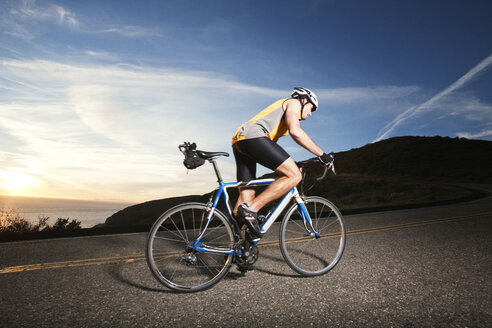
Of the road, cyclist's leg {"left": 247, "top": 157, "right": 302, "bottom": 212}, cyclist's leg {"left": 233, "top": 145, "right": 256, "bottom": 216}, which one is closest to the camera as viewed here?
the road

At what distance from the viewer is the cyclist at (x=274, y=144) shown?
328 cm

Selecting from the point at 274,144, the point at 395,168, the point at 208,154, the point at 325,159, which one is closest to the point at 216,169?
the point at 208,154

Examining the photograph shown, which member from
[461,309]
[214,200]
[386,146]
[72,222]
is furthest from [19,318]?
[386,146]

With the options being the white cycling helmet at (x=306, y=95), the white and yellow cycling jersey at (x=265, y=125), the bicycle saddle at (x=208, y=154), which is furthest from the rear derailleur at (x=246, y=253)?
the white cycling helmet at (x=306, y=95)

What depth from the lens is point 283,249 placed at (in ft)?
11.1

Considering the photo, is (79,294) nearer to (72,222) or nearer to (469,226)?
(469,226)

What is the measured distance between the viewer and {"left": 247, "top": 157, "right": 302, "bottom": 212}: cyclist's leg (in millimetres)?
3328

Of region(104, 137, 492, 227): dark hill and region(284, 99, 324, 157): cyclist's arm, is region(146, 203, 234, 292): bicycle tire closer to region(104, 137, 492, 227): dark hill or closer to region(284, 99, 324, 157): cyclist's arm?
region(284, 99, 324, 157): cyclist's arm

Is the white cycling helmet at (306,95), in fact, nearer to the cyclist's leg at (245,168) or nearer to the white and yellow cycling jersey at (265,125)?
the white and yellow cycling jersey at (265,125)

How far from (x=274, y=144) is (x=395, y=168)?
62798 mm

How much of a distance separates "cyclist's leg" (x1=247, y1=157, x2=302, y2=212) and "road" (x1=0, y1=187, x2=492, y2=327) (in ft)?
2.96

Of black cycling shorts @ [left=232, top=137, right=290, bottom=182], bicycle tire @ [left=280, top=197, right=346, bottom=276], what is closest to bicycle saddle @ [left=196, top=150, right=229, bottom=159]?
black cycling shorts @ [left=232, top=137, right=290, bottom=182]

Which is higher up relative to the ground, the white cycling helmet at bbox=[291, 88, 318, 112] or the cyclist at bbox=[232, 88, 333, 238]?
the white cycling helmet at bbox=[291, 88, 318, 112]

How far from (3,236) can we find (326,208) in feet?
20.9
